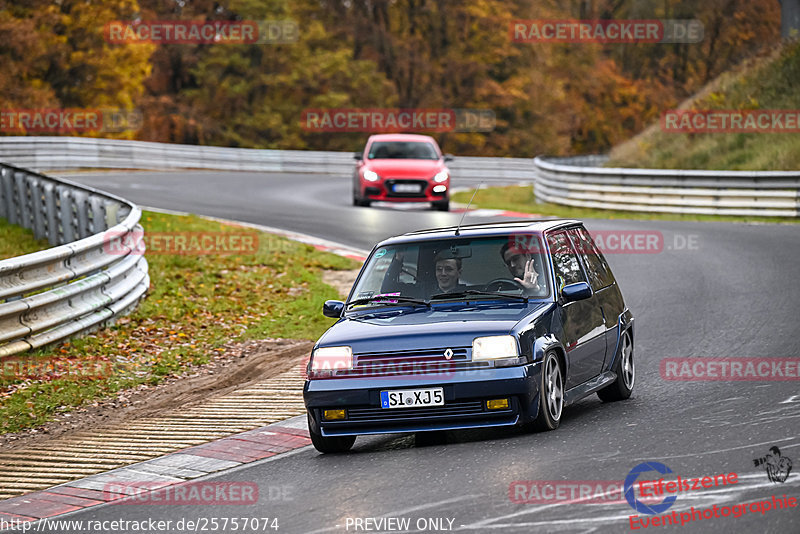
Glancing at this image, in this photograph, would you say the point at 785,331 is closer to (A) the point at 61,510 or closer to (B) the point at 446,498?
(B) the point at 446,498

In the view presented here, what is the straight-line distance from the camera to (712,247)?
783 inches

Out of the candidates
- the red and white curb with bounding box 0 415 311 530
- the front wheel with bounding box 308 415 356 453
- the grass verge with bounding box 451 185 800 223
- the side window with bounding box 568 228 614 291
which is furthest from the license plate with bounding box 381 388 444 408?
the grass verge with bounding box 451 185 800 223

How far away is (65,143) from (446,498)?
3747 cm

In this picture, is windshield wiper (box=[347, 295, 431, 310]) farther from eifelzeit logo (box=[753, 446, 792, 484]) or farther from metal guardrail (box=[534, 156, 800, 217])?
metal guardrail (box=[534, 156, 800, 217])

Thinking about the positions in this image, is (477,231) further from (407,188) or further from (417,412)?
(407,188)

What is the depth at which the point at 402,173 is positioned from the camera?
89.8 ft

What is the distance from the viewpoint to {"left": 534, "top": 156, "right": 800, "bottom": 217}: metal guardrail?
2514 cm

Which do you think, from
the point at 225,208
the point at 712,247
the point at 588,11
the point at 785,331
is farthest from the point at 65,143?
the point at 588,11

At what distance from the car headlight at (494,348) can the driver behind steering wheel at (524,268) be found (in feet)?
3.11

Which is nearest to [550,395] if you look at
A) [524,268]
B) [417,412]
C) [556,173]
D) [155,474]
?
[417,412]

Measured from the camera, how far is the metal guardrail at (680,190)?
25.1 metres

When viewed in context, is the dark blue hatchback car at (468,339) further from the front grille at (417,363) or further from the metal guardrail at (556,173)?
the metal guardrail at (556,173)

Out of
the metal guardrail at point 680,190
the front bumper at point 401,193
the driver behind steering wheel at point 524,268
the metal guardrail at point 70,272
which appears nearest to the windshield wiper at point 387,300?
the driver behind steering wheel at point 524,268

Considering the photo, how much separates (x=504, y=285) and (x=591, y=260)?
51.8 inches
